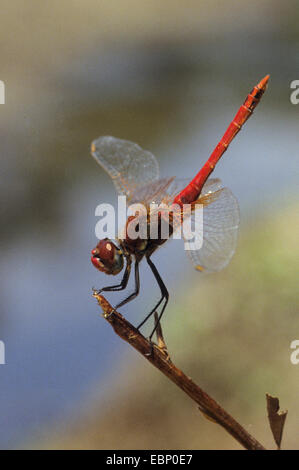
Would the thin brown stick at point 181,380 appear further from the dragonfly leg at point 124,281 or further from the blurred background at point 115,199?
the blurred background at point 115,199

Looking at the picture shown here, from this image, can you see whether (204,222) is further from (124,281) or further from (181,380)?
(181,380)

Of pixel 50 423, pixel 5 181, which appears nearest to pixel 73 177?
pixel 5 181

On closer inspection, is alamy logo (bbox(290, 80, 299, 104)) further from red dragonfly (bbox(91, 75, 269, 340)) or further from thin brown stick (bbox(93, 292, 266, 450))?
thin brown stick (bbox(93, 292, 266, 450))

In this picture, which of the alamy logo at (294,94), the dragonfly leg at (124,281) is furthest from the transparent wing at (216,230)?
the alamy logo at (294,94)

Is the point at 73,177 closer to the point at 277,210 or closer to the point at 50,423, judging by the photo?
the point at 277,210

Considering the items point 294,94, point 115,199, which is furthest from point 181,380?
point 294,94

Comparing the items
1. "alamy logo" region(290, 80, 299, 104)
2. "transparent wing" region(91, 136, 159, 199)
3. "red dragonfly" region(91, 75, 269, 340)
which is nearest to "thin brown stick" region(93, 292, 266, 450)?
"red dragonfly" region(91, 75, 269, 340)
